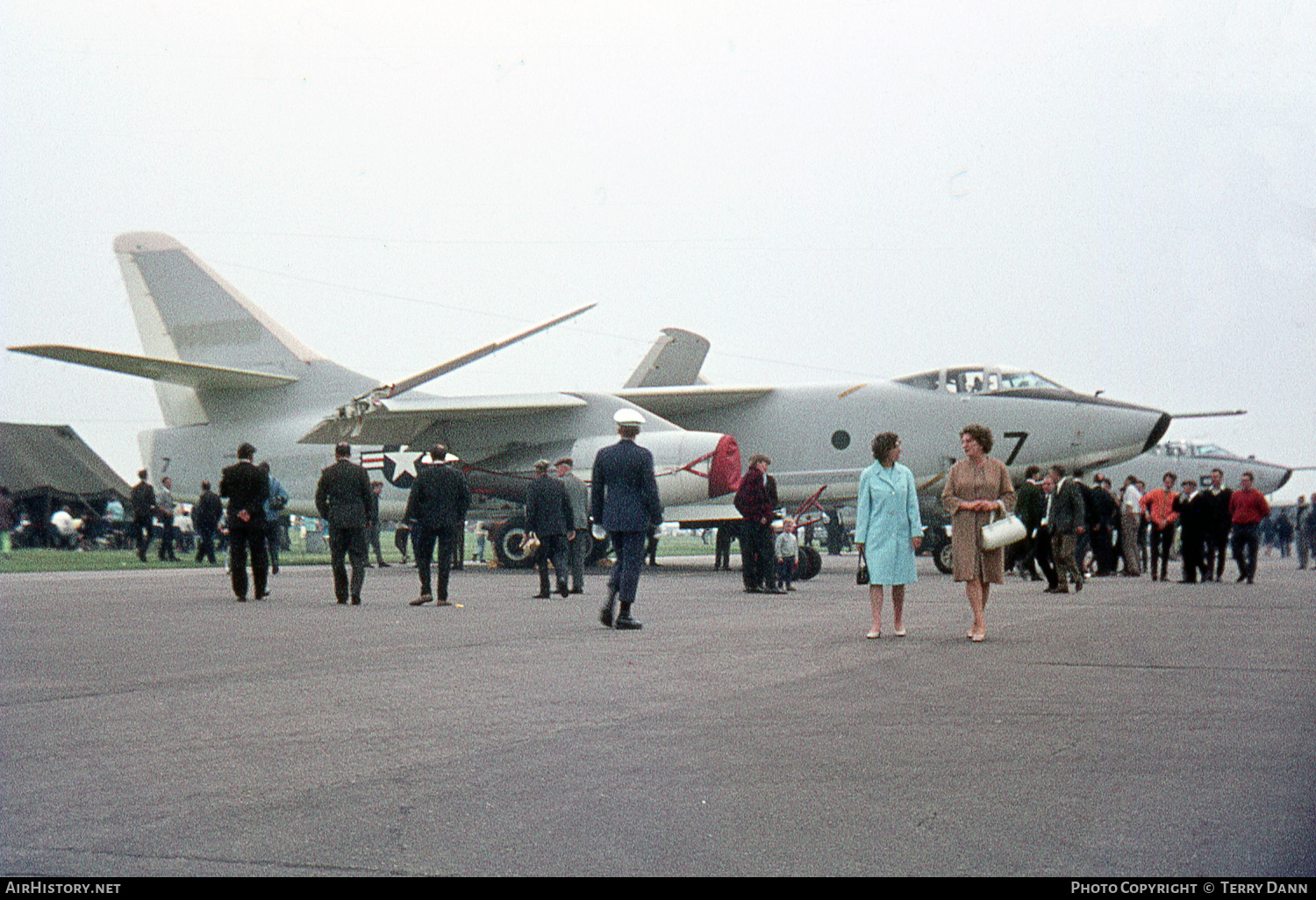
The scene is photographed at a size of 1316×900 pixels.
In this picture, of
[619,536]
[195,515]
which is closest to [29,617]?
[619,536]

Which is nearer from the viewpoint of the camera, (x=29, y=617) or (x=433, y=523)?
(x=29, y=617)

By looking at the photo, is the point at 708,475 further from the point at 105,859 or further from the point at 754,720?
the point at 105,859

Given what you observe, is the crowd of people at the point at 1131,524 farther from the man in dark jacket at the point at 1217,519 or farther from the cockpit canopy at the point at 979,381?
the cockpit canopy at the point at 979,381

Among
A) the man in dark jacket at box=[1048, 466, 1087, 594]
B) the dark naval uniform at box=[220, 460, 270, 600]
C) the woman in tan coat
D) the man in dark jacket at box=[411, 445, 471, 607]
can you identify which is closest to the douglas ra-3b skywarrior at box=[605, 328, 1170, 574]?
the man in dark jacket at box=[1048, 466, 1087, 594]

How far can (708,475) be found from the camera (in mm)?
20203

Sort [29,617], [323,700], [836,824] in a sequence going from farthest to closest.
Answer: [29,617] < [323,700] < [836,824]

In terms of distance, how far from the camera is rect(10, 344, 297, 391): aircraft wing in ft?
63.5

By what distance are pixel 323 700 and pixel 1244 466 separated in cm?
3138

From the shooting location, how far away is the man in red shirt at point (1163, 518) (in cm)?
1975

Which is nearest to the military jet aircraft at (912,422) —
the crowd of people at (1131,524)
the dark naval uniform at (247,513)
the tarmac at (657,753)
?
the crowd of people at (1131,524)

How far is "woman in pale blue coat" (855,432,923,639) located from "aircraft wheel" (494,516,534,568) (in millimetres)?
13977

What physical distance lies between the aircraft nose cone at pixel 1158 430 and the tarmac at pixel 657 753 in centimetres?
1133

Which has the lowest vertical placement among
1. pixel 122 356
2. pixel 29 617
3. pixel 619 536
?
pixel 29 617

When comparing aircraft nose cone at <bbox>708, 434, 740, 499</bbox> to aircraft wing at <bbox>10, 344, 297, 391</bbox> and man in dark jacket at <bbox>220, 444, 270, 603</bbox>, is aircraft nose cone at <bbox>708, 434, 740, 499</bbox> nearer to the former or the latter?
man in dark jacket at <bbox>220, 444, 270, 603</bbox>
